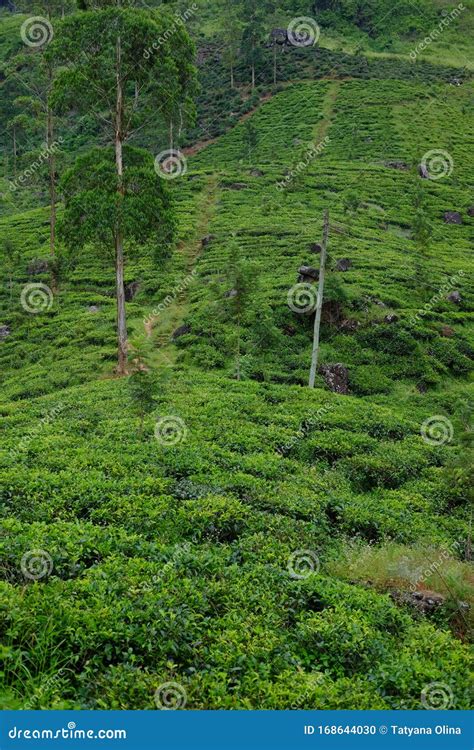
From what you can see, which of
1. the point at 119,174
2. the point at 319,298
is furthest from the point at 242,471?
the point at 119,174

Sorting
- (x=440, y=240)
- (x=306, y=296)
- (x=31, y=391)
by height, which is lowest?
(x=31, y=391)

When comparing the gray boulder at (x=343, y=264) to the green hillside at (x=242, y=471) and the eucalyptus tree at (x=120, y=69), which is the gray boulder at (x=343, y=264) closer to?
the green hillside at (x=242, y=471)

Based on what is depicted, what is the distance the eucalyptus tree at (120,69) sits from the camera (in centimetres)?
2223

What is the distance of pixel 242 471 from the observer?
14461mm

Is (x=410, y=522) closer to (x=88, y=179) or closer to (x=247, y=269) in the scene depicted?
(x=247, y=269)

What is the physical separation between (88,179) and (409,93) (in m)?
86.3

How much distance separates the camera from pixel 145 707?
21.1 ft

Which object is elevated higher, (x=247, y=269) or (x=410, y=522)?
(x=247, y=269)

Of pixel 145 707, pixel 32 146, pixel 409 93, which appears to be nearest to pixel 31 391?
pixel 145 707

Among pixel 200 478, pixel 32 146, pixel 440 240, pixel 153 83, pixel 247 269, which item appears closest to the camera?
pixel 200 478

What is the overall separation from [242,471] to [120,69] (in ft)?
59.6

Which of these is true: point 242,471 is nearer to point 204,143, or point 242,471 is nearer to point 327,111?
point 204,143

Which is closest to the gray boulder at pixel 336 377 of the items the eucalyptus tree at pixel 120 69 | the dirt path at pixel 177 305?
the dirt path at pixel 177 305

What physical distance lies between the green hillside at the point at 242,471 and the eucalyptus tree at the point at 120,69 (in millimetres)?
5110
